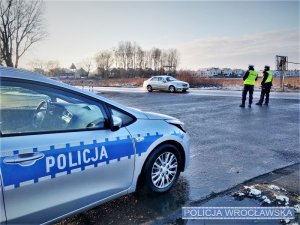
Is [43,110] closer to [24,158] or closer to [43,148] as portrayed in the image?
[43,148]

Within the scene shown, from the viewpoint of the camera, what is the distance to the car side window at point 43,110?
2549 millimetres

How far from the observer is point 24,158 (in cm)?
234

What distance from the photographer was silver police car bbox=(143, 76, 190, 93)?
2411 centimetres

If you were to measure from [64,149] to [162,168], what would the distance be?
150cm

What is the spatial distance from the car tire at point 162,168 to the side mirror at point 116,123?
2.14 ft

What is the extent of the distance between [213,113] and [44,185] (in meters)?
9.55

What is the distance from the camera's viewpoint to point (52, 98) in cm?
301

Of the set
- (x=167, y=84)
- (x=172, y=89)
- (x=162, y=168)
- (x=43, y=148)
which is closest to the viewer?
(x=43, y=148)

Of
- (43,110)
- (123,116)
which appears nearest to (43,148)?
(43,110)

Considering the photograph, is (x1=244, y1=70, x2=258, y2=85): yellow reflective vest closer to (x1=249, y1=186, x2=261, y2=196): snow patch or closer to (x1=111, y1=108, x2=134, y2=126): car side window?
(x1=249, y1=186, x2=261, y2=196): snow patch

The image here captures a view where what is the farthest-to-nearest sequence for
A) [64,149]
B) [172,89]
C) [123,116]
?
[172,89], [123,116], [64,149]

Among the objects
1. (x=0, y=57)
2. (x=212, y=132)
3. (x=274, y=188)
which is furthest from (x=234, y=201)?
(x=0, y=57)

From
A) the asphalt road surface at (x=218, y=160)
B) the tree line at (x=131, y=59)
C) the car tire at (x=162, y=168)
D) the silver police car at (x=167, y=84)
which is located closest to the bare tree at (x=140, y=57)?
the tree line at (x=131, y=59)

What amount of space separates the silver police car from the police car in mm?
20703
